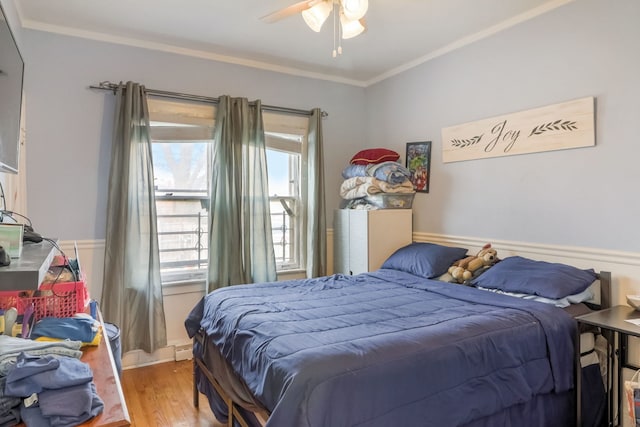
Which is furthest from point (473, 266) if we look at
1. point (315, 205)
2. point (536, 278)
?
point (315, 205)

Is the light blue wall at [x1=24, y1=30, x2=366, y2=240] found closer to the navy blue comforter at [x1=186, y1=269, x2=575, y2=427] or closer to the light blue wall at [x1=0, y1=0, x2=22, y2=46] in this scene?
the light blue wall at [x1=0, y1=0, x2=22, y2=46]

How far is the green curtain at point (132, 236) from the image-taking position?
3068mm

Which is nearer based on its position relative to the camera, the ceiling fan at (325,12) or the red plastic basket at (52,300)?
the red plastic basket at (52,300)

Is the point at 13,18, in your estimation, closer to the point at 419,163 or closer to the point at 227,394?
the point at 227,394

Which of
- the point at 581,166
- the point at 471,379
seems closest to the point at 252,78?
the point at 581,166

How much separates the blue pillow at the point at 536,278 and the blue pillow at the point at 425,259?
0.34 metres

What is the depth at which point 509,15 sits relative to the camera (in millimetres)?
2830

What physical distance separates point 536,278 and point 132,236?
2835mm

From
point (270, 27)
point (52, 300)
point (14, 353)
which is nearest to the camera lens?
point (14, 353)

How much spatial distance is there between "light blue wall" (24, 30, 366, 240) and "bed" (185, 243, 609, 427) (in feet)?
4.54

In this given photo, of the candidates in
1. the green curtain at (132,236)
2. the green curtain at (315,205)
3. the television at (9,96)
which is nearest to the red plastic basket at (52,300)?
the television at (9,96)

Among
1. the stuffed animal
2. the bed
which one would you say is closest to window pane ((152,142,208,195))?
the bed

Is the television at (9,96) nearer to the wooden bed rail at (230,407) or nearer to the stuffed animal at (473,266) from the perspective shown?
the wooden bed rail at (230,407)

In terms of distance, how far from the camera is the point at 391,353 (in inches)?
62.6
